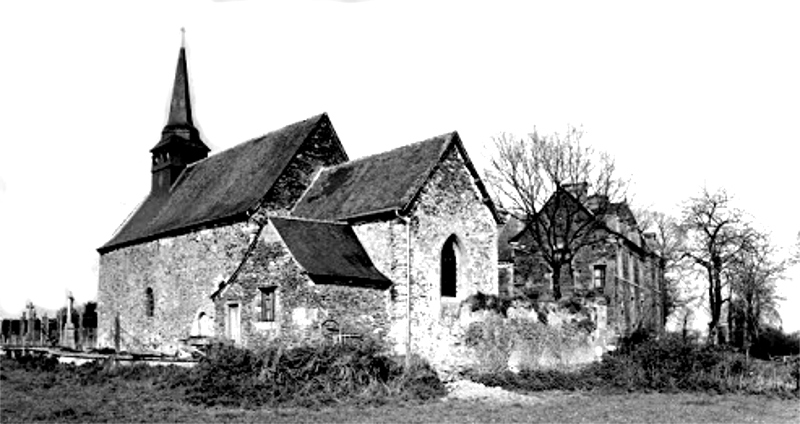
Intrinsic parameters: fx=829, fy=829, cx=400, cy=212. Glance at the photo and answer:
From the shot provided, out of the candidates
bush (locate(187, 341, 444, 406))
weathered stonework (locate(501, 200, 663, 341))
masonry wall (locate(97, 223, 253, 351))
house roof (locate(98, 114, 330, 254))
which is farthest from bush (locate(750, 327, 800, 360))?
bush (locate(187, 341, 444, 406))

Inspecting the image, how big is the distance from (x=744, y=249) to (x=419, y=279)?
2619 cm

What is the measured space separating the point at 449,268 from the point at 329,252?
4.98m

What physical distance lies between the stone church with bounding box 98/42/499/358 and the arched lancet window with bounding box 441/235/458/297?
5cm

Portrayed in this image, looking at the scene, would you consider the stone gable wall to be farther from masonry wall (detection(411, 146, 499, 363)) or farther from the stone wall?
the stone wall

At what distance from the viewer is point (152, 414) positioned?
56.3 feet

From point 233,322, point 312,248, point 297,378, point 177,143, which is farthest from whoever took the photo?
point 177,143

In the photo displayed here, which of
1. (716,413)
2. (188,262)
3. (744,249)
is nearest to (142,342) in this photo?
(188,262)

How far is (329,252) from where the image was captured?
26812mm

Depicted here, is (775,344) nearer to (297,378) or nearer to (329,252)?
(329,252)

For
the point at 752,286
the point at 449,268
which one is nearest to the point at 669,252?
the point at 752,286

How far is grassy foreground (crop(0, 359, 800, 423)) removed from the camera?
17156mm

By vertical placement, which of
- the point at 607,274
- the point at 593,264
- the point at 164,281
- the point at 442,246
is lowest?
the point at 164,281

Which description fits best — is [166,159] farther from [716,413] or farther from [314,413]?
[716,413]

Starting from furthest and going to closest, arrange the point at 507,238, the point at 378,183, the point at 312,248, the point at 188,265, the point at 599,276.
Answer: the point at 507,238, the point at 599,276, the point at 188,265, the point at 378,183, the point at 312,248
